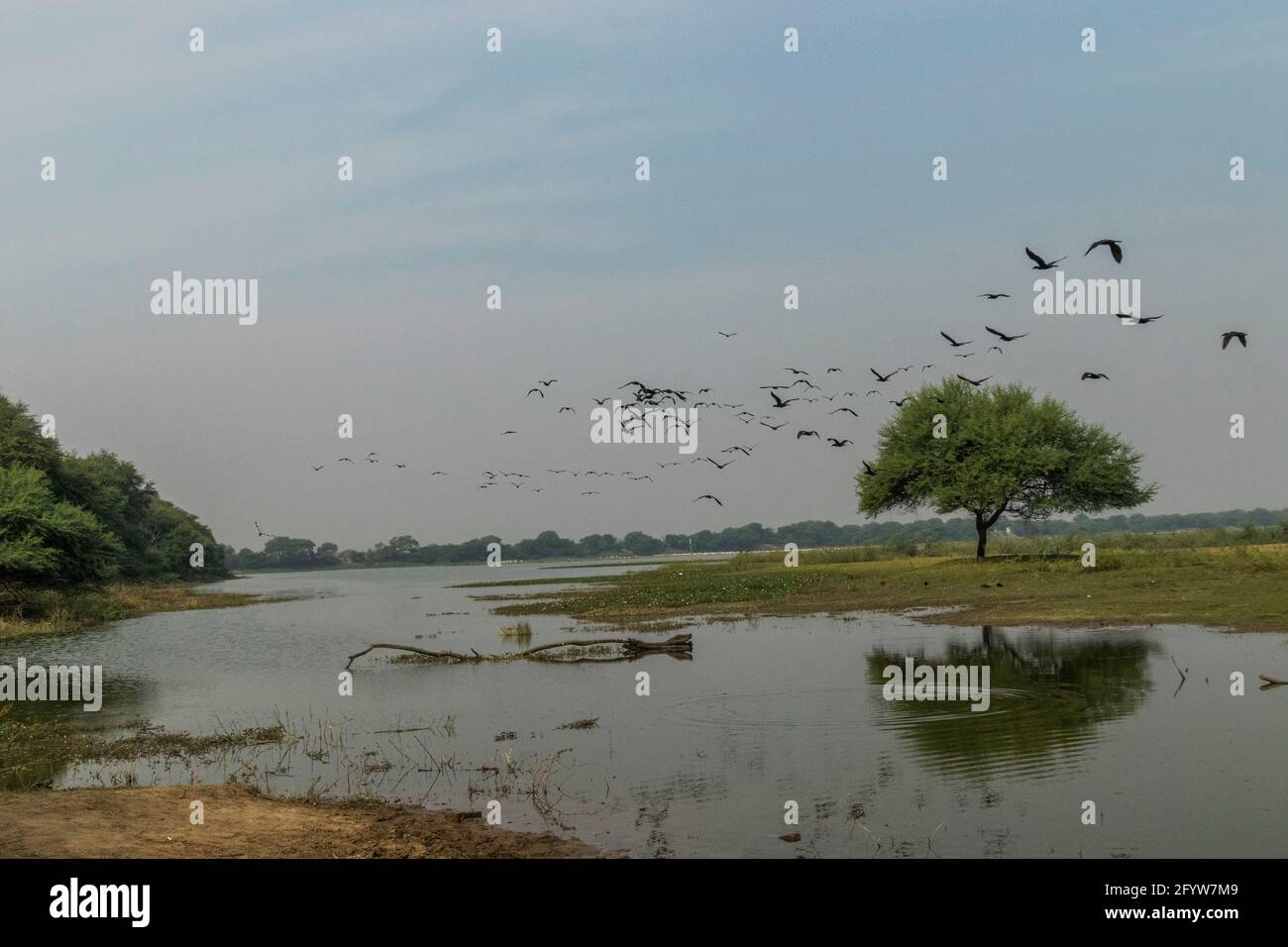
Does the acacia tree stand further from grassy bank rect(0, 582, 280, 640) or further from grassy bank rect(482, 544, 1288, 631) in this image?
grassy bank rect(0, 582, 280, 640)

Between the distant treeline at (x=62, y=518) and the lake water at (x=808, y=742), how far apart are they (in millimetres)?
20685

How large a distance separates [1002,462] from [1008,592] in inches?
931

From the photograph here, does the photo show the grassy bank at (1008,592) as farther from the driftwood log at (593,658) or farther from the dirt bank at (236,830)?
the dirt bank at (236,830)

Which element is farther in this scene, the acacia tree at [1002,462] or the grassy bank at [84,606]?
the acacia tree at [1002,462]

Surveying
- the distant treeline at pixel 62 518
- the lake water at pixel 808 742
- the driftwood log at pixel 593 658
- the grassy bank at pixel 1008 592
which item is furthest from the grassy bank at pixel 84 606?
the driftwood log at pixel 593 658

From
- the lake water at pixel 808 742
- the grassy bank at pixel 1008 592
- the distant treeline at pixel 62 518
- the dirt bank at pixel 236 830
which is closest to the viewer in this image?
the dirt bank at pixel 236 830

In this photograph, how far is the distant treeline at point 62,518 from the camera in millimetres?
52031

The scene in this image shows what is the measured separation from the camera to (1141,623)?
112ft

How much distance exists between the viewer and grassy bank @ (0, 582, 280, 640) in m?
53.4

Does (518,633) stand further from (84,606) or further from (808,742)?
(84,606)
